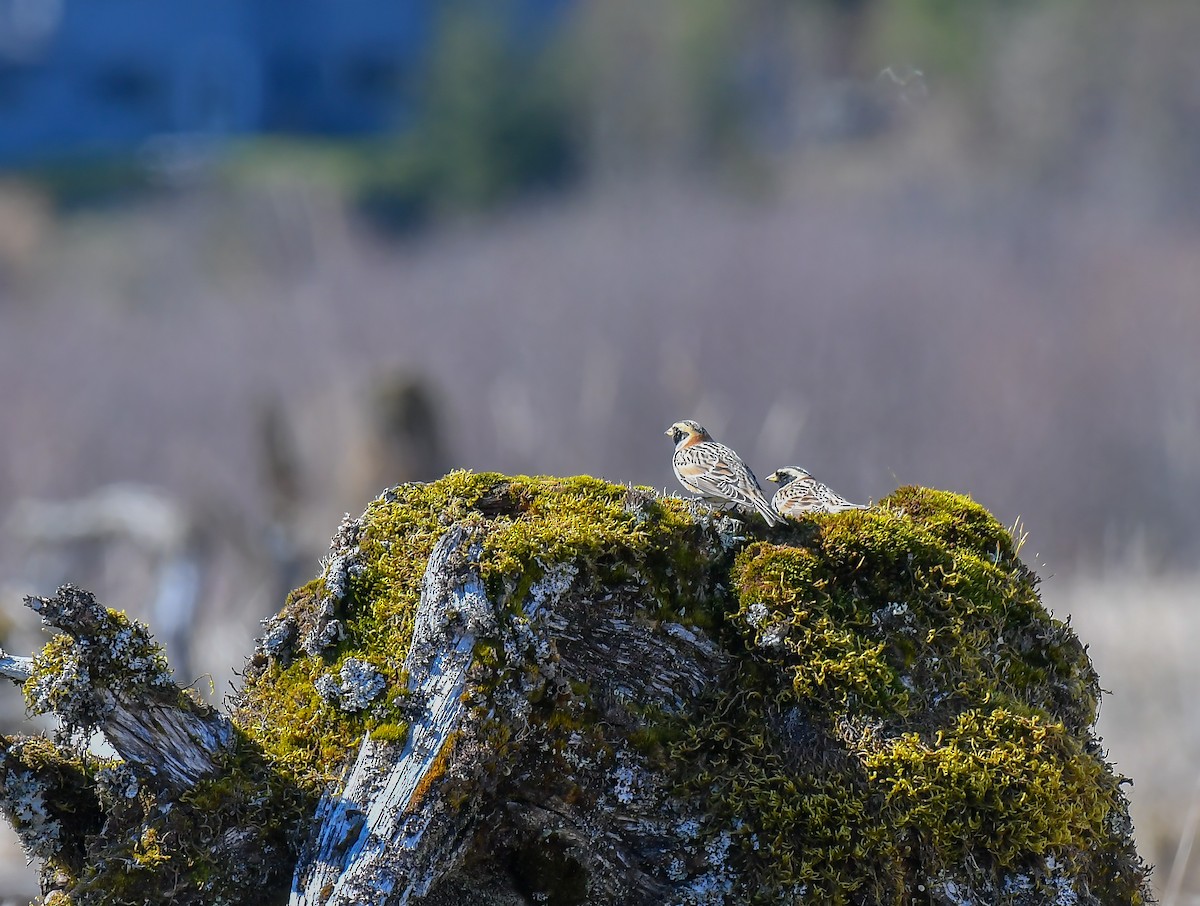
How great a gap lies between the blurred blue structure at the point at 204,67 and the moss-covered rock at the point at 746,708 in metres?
74.8

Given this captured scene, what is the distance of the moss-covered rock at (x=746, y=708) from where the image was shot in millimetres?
3160

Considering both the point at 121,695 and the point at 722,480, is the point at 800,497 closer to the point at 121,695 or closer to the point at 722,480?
the point at 722,480

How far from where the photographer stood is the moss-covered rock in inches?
124

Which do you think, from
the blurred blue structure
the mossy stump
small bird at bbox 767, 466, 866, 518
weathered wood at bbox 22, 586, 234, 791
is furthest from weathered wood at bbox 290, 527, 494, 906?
the blurred blue structure

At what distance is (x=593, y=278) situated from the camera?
133 feet

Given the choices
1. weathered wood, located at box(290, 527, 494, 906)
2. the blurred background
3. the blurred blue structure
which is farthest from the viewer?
the blurred blue structure

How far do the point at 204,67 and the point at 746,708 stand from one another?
88587 millimetres

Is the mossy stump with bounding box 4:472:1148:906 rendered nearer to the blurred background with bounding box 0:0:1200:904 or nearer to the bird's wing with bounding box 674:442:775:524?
the bird's wing with bounding box 674:442:775:524

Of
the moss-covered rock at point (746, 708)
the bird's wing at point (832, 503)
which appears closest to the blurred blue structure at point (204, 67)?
the bird's wing at point (832, 503)

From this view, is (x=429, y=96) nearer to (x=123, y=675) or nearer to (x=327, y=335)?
(x=327, y=335)

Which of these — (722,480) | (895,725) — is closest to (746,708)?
(895,725)

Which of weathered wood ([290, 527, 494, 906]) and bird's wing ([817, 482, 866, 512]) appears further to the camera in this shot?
bird's wing ([817, 482, 866, 512])

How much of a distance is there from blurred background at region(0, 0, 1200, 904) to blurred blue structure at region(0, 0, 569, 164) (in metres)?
0.26

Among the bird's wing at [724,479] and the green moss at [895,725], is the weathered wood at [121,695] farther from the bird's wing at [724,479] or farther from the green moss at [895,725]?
the bird's wing at [724,479]
